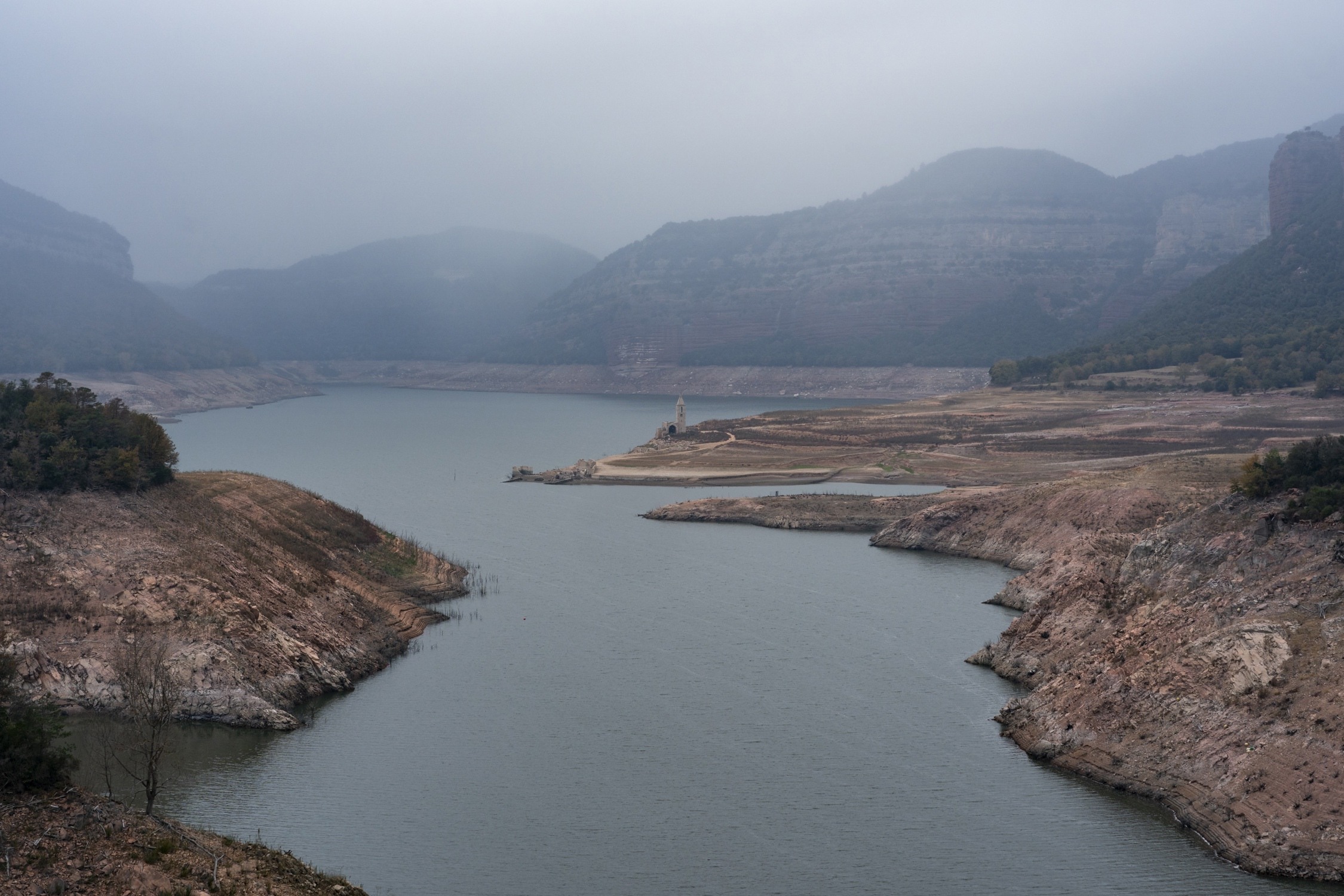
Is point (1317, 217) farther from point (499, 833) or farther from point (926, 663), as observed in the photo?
point (499, 833)

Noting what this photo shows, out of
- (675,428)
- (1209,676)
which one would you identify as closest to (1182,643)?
(1209,676)

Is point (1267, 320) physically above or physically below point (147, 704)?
above

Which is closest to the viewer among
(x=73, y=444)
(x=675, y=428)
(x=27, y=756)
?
(x=27, y=756)

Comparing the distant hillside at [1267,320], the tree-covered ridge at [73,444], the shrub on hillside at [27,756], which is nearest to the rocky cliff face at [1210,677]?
the shrub on hillside at [27,756]

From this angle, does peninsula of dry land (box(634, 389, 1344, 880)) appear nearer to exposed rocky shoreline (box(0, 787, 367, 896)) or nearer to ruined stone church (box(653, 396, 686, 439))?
exposed rocky shoreline (box(0, 787, 367, 896))

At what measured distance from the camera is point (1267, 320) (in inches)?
6284

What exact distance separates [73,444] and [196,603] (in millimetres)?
11447

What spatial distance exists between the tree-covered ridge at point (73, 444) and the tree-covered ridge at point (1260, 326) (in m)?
110

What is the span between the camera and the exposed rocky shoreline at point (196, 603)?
34344 millimetres

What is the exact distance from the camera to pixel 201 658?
3494cm

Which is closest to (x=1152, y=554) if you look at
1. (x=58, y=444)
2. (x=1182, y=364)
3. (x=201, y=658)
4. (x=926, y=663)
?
(x=926, y=663)

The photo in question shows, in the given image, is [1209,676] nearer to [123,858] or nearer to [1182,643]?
[1182,643]

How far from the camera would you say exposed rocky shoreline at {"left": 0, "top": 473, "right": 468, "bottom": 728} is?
34344 millimetres

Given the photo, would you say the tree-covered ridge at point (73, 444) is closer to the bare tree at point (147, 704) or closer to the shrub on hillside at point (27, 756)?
the bare tree at point (147, 704)
